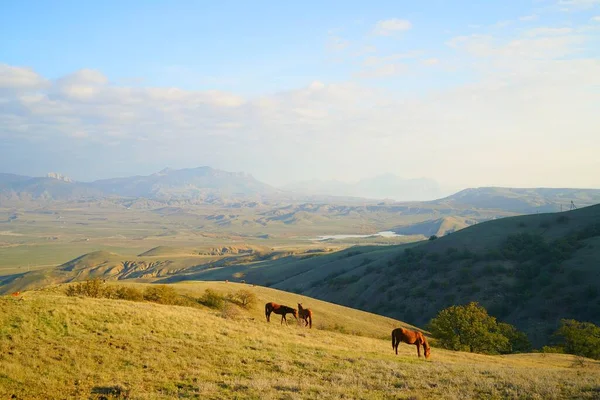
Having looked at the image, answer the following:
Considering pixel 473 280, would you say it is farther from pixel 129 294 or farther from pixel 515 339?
pixel 129 294

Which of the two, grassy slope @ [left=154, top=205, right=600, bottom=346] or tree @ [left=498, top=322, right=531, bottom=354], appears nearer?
tree @ [left=498, top=322, right=531, bottom=354]

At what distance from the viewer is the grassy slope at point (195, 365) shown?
1314cm

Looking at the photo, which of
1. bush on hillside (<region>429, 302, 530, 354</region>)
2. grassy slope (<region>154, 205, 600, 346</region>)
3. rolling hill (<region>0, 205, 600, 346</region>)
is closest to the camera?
bush on hillside (<region>429, 302, 530, 354</region>)

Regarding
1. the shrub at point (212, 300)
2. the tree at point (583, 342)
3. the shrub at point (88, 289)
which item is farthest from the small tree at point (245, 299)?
the tree at point (583, 342)

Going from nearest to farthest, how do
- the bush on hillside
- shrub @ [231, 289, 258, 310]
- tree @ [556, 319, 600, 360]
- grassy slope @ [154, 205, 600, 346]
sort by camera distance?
tree @ [556, 319, 600, 360], the bush on hillside, shrub @ [231, 289, 258, 310], grassy slope @ [154, 205, 600, 346]

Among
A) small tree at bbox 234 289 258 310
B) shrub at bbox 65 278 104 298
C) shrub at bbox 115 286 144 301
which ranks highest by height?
shrub at bbox 65 278 104 298

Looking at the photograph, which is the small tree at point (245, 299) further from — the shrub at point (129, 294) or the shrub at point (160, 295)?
the shrub at point (129, 294)

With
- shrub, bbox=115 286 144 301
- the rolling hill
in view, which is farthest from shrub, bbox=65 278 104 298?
the rolling hill

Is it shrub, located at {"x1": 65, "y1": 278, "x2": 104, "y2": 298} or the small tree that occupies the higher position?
shrub, located at {"x1": 65, "y1": 278, "x2": 104, "y2": 298}

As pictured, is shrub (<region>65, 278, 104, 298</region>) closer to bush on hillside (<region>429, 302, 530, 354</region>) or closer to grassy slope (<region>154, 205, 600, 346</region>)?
bush on hillside (<region>429, 302, 530, 354</region>)

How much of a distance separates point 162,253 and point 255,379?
604ft

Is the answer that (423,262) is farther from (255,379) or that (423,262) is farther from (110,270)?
(110,270)

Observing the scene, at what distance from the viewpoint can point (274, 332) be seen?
24.8 m

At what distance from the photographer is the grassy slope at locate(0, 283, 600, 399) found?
13141 millimetres
